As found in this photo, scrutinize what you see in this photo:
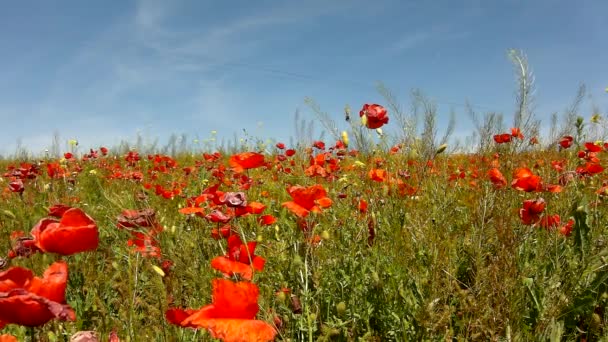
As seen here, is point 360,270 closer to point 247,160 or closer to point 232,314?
point 247,160

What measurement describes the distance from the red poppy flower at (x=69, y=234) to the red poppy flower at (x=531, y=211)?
1.72 meters

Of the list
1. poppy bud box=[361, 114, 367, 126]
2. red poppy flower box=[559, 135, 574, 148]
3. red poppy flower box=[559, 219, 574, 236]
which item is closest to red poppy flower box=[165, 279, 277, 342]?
poppy bud box=[361, 114, 367, 126]

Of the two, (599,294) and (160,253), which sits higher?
(160,253)

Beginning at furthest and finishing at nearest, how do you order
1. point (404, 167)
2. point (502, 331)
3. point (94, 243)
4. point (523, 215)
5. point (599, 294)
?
point (404, 167), point (523, 215), point (599, 294), point (502, 331), point (94, 243)

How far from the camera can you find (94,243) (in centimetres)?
111

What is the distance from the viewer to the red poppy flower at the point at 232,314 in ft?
→ 3.32

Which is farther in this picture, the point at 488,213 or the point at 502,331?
the point at 488,213

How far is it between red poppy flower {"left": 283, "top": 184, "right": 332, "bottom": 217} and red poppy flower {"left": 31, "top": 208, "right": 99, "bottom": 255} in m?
0.77

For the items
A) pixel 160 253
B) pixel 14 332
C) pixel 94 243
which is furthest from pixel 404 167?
pixel 14 332

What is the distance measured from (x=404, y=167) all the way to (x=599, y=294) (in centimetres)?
107

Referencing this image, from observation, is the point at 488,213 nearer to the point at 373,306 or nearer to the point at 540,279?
the point at 540,279

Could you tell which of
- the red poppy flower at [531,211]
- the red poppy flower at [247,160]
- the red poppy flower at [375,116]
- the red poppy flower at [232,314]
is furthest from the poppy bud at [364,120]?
the red poppy flower at [232,314]

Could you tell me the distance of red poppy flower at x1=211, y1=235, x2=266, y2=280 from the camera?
1.41m

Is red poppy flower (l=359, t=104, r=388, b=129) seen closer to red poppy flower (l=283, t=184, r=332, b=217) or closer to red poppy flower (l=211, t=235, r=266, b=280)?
red poppy flower (l=283, t=184, r=332, b=217)
